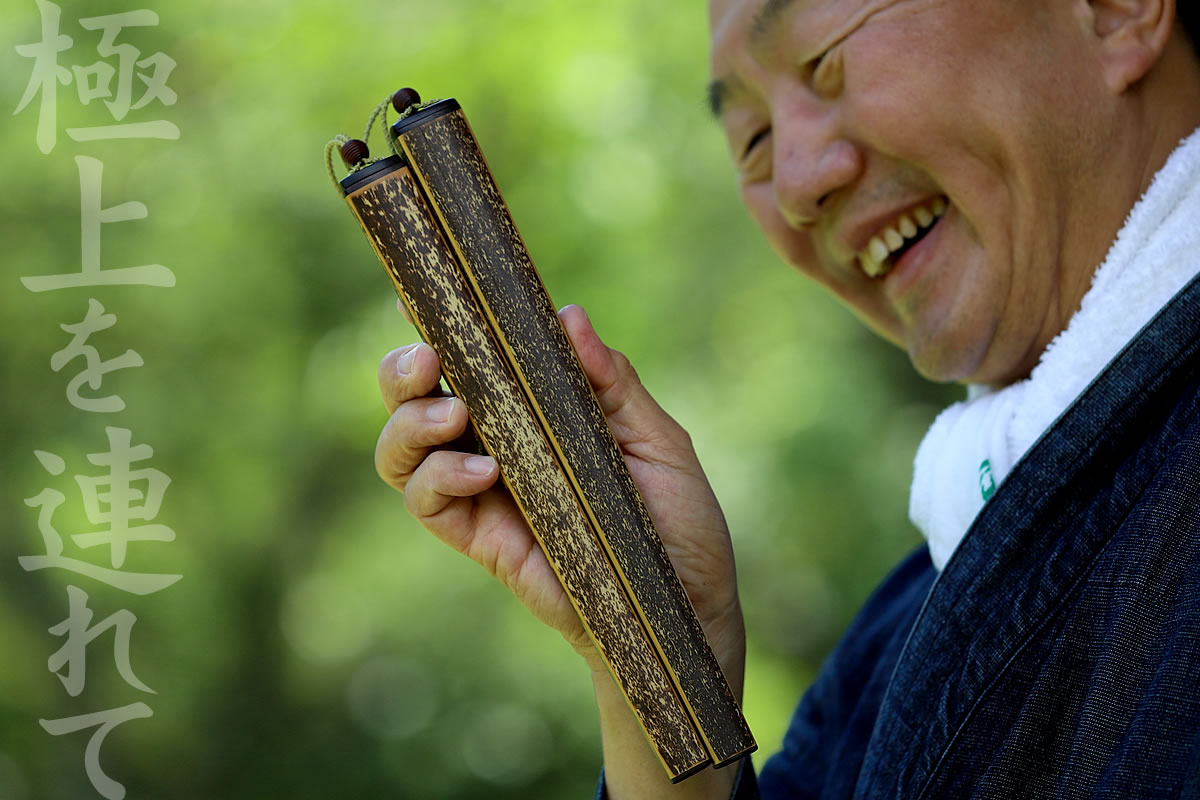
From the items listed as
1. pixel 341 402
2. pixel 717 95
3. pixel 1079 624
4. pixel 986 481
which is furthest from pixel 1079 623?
pixel 341 402

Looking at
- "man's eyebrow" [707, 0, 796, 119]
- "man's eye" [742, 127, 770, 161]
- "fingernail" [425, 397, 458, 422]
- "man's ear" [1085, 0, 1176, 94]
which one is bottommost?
"fingernail" [425, 397, 458, 422]

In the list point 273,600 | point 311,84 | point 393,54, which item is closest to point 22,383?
point 273,600

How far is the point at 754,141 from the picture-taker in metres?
1.22

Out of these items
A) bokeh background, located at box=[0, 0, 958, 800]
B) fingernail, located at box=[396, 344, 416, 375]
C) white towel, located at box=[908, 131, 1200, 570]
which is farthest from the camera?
bokeh background, located at box=[0, 0, 958, 800]

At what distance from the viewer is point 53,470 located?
8.02 ft

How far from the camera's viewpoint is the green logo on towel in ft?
3.16

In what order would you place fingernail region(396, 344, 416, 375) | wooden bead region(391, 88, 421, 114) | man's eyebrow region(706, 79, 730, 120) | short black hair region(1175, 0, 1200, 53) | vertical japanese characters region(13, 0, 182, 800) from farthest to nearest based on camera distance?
vertical japanese characters region(13, 0, 182, 800) < man's eyebrow region(706, 79, 730, 120) < short black hair region(1175, 0, 1200, 53) < fingernail region(396, 344, 416, 375) < wooden bead region(391, 88, 421, 114)

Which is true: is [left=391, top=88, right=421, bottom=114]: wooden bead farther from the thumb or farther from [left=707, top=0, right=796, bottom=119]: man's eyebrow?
[left=707, top=0, right=796, bottom=119]: man's eyebrow

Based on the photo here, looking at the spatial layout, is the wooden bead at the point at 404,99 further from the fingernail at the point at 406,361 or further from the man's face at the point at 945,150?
the man's face at the point at 945,150

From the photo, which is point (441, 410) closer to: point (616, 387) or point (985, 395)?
point (616, 387)

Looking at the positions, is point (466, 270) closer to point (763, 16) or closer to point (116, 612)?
point (763, 16)

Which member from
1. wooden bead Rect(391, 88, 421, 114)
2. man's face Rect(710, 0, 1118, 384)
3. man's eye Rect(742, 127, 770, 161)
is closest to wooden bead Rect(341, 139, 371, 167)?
wooden bead Rect(391, 88, 421, 114)

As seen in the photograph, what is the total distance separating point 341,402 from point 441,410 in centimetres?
204

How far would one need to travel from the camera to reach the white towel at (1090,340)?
885mm
